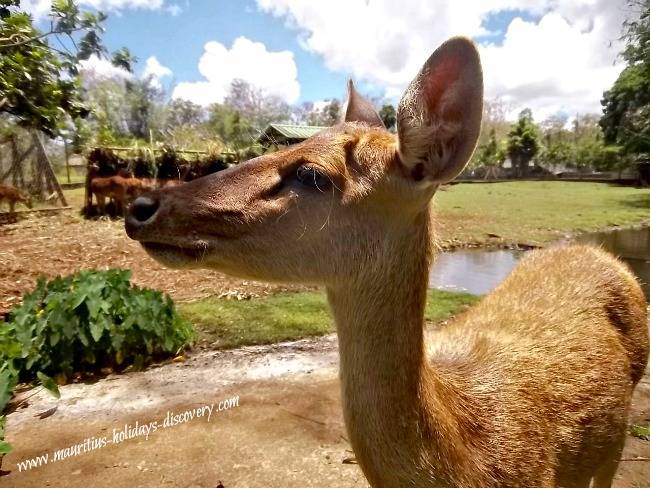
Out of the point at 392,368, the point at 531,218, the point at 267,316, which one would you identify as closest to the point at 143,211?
the point at 392,368

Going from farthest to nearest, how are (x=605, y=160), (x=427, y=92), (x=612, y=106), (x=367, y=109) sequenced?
(x=605, y=160) → (x=612, y=106) → (x=367, y=109) → (x=427, y=92)

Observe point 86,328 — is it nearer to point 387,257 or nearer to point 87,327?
point 87,327

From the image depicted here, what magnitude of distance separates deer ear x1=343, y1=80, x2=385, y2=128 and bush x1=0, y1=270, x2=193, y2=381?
3530 mm

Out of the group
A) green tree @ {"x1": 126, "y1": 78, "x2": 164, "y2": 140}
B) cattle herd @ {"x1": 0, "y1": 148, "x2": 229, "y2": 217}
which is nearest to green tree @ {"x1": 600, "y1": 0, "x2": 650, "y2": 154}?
cattle herd @ {"x1": 0, "y1": 148, "x2": 229, "y2": 217}

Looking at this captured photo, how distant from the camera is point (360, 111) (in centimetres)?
284

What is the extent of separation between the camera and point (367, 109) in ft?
9.32

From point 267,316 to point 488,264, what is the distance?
22.1 feet

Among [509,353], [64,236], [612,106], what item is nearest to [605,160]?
[612,106]

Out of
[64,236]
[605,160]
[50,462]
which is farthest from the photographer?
[605,160]

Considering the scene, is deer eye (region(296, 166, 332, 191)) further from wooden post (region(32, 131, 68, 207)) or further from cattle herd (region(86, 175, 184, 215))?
wooden post (region(32, 131, 68, 207))

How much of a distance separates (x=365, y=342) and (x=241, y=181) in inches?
35.1

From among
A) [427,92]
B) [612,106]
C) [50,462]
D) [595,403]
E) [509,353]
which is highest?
[612,106]

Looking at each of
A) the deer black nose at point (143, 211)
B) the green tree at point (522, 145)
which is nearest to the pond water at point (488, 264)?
the deer black nose at point (143, 211)

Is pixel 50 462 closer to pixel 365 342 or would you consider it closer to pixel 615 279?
pixel 365 342
